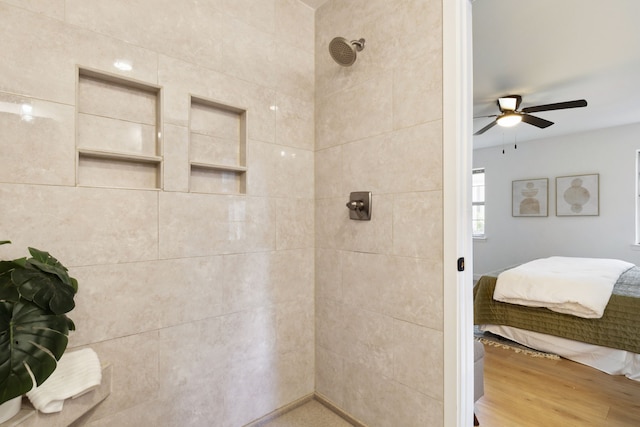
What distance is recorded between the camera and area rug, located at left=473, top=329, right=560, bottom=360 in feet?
9.33

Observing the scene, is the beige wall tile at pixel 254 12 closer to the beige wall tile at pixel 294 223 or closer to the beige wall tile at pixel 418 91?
the beige wall tile at pixel 418 91

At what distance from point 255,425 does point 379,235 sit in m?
1.31

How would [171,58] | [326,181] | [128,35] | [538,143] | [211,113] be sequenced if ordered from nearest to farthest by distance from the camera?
[128,35] → [171,58] → [211,113] → [326,181] → [538,143]

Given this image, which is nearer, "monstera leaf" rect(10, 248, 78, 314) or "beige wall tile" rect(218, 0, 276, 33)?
"monstera leaf" rect(10, 248, 78, 314)

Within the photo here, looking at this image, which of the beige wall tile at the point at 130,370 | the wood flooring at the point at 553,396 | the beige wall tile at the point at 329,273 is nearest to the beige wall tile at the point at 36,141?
the beige wall tile at the point at 130,370

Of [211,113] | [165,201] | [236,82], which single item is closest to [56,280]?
[165,201]

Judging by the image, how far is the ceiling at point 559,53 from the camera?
2055 millimetres

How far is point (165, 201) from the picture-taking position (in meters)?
1.47

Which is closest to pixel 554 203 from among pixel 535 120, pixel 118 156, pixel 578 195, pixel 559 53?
pixel 578 195

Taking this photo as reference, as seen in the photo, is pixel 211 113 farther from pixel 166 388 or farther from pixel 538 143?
pixel 538 143

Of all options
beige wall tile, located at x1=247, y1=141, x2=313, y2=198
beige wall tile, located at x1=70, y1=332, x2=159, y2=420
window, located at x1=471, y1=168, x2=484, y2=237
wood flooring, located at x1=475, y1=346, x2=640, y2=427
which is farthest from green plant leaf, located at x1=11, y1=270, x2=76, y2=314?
window, located at x1=471, y1=168, x2=484, y2=237

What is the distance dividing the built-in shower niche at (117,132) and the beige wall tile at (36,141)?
6 centimetres

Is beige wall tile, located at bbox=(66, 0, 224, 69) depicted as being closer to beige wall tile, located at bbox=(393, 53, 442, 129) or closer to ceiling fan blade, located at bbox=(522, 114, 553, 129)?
beige wall tile, located at bbox=(393, 53, 442, 129)

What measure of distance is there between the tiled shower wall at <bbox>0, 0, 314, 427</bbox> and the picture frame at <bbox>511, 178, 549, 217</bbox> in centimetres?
508
